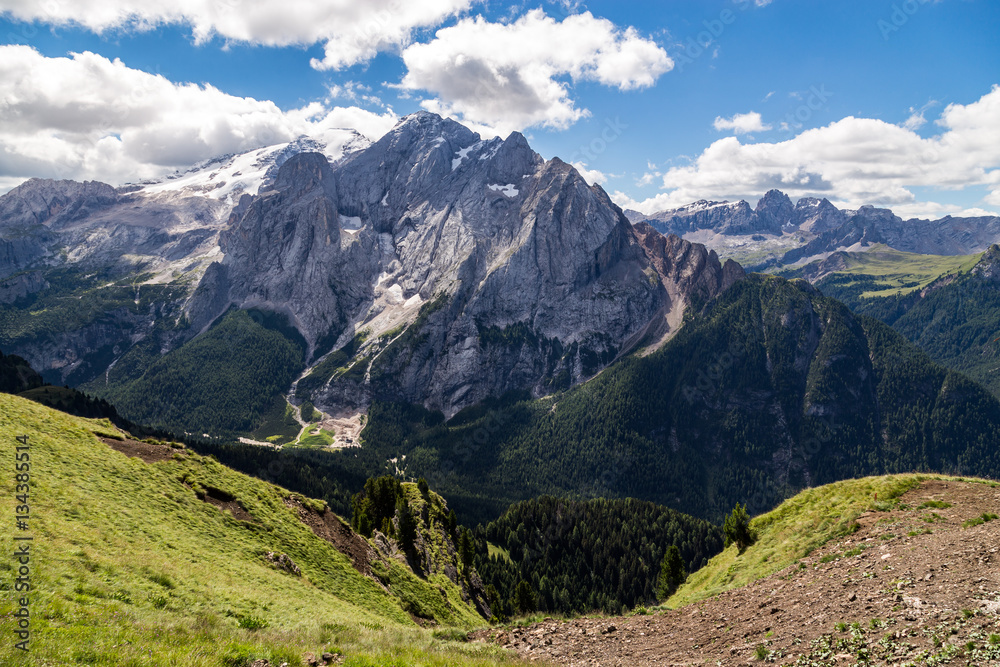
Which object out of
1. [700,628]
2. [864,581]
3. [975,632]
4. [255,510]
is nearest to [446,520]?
[255,510]

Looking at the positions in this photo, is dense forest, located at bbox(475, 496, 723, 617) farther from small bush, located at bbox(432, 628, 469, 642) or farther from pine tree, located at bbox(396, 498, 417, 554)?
small bush, located at bbox(432, 628, 469, 642)

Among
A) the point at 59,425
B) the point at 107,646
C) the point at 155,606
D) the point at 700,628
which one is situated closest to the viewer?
the point at 107,646

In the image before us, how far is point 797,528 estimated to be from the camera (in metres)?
34.8

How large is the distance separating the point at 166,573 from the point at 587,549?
147 meters

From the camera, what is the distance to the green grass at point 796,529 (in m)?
30.5

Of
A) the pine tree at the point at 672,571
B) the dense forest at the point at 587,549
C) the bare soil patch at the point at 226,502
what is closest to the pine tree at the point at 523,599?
the pine tree at the point at 672,571

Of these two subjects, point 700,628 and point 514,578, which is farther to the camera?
point 514,578

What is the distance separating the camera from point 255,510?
38.1 m

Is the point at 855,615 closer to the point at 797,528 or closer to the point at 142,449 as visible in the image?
the point at 797,528

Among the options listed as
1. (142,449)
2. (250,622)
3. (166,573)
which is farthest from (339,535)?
(250,622)

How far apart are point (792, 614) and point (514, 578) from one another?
119 m

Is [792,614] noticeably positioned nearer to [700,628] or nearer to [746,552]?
[700,628]

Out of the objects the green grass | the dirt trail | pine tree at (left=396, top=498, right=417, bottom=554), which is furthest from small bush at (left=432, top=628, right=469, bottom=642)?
pine tree at (left=396, top=498, right=417, bottom=554)

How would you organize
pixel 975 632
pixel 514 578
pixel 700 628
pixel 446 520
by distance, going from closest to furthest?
pixel 975 632
pixel 700 628
pixel 446 520
pixel 514 578
